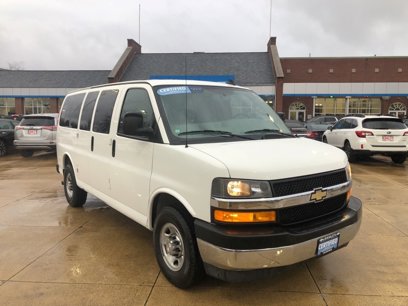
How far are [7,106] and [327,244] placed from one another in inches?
1955

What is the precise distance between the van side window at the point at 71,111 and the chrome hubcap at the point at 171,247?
10.5 ft

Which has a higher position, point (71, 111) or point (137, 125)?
point (71, 111)

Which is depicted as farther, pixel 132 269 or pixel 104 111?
pixel 104 111

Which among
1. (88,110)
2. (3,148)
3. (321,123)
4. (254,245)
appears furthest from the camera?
(321,123)

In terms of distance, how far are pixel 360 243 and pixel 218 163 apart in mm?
2933

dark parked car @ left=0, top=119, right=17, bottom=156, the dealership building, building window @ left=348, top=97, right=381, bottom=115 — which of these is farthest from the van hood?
building window @ left=348, top=97, right=381, bottom=115

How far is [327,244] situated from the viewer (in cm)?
352

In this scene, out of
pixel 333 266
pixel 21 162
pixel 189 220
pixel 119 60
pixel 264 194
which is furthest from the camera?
pixel 119 60

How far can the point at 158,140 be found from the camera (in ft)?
12.9

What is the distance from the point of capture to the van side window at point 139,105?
4.17 meters

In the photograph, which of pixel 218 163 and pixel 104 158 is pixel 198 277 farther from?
pixel 104 158

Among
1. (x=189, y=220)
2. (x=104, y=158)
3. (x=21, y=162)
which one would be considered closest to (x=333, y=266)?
(x=189, y=220)

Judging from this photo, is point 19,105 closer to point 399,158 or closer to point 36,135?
point 36,135

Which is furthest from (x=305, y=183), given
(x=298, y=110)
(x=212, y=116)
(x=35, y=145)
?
(x=298, y=110)
